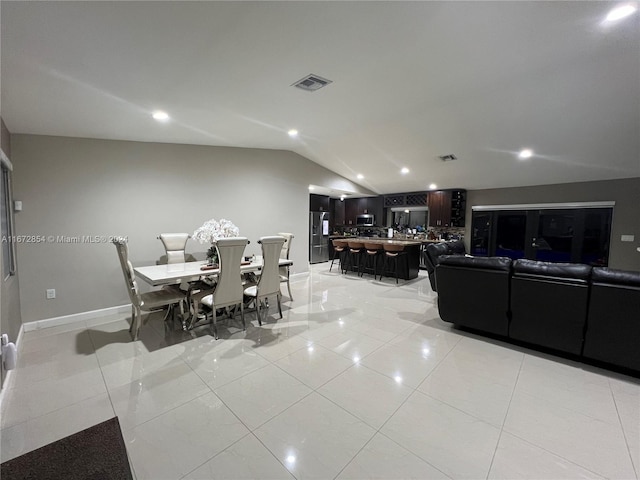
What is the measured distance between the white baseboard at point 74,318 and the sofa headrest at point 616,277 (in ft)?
19.6

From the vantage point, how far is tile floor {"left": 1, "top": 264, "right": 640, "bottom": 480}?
1.64m

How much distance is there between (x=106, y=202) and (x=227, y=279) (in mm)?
2397

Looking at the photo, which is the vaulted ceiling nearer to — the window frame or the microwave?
the window frame

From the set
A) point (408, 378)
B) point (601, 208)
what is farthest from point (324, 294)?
point (601, 208)

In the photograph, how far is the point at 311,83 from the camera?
9.84 feet

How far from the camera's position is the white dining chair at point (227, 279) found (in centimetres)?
320

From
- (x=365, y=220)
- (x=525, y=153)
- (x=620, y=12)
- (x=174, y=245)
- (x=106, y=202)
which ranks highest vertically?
(x=620, y=12)

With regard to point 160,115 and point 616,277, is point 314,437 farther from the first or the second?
point 160,115

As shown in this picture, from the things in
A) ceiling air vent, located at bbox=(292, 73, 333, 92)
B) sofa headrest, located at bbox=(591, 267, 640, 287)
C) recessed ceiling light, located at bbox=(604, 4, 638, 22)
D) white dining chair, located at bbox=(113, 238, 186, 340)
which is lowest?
white dining chair, located at bbox=(113, 238, 186, 340)

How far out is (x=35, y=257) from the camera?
359 centimetres

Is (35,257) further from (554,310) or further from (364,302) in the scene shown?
(554,310)

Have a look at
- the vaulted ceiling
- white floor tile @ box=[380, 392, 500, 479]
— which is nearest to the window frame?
the vaulted ceiling

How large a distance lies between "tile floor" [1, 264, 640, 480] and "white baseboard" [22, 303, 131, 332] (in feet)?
0.58

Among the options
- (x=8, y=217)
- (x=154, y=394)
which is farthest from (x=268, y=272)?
(x=8, y=217)
